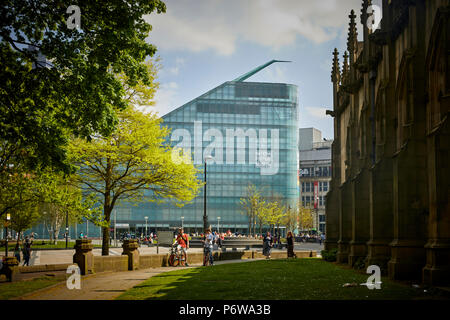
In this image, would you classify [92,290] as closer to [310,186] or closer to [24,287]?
[24,287]

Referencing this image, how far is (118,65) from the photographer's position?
15.5 meters

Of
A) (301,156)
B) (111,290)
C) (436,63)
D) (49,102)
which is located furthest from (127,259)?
(301,156)

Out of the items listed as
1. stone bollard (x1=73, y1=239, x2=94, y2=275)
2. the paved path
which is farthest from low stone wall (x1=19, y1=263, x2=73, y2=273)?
the paved path

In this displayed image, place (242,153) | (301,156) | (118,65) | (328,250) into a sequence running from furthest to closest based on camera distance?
(301,156) → (242,153) → (328,250) → (118,65)

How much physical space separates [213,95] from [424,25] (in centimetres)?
10106

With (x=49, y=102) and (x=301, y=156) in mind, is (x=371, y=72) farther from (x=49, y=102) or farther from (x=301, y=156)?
(x=301, y=156)

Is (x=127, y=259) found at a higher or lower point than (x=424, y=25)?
lower

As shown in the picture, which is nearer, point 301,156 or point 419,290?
point 419,290

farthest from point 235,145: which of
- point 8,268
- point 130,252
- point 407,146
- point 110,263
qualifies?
point 407,146

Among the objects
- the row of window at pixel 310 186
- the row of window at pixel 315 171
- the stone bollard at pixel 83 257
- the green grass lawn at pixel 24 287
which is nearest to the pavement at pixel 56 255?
the stone bollard at pixel 83 257

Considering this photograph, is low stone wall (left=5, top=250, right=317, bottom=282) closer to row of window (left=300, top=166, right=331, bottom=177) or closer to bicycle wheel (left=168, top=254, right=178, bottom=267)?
bicycle wheel (left=168, top=254, right=178, bottom=267)

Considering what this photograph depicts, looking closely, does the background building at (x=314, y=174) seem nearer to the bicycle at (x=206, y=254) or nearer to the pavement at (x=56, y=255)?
the pavement at (x=56, y=255)

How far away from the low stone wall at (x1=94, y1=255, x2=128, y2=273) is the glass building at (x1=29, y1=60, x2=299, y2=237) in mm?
89508

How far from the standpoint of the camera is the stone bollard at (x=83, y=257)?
20781mm
